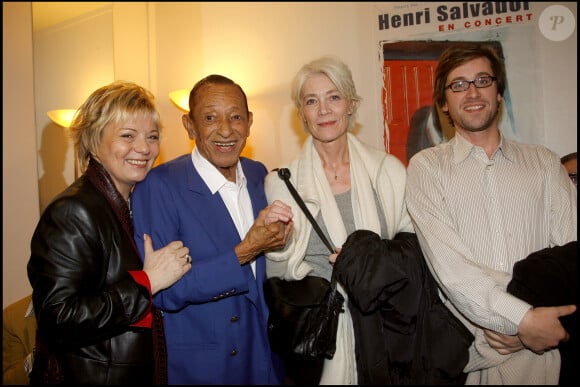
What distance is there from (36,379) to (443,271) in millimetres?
1726

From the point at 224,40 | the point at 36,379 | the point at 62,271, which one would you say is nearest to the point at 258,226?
the point at 62,271

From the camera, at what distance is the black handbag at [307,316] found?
159cm

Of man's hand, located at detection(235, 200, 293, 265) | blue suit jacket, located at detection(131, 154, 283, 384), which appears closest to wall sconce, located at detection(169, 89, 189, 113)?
blue suit jacket, located at detection(131, 154, 283, 384)

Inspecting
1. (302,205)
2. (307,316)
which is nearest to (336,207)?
(302,205)

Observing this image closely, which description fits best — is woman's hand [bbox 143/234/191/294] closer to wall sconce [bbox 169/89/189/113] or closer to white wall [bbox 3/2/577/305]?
white wall [bbox 3/2/577/305]

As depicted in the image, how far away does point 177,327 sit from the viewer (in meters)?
1.73

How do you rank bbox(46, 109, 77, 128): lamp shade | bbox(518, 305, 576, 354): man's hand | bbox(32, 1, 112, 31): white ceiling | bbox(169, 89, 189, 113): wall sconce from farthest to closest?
bbox(169, 89, 189, 113): wall sconce
bbox(32, 1, 112, 31): white ceiling
bbox(46, 109, 77, 128): lamp shade
bbox(518, 305, 576, 354): man's hand

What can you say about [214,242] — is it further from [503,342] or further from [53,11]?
[53,11]

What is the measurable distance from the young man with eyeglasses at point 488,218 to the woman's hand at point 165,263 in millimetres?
1080

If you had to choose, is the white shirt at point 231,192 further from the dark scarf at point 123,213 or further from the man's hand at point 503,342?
the man's hand at point 503,342

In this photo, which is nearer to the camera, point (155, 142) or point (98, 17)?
point (155, 142)

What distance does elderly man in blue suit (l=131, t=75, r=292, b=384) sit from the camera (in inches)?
65.5

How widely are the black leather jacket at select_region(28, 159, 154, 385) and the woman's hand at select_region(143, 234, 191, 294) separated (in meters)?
0.05

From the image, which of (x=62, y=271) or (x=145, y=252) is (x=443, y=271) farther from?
(x=62, y=271)
